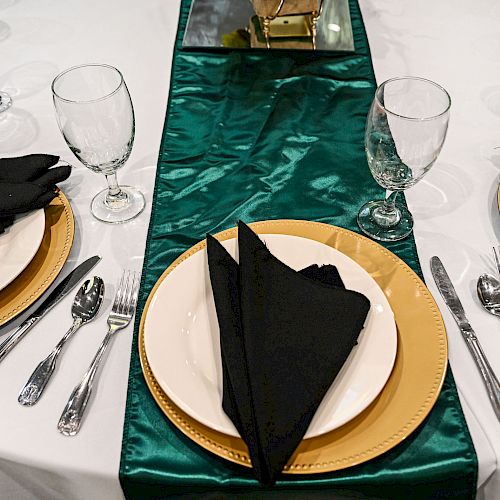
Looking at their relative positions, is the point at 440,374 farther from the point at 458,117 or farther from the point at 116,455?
the point at 458,117

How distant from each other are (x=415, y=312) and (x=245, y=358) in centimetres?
20

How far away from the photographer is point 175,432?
1.97ft

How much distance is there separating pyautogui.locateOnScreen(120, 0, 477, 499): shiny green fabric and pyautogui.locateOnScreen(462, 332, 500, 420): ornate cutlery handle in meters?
0.04

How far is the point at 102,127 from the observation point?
31.8 inches

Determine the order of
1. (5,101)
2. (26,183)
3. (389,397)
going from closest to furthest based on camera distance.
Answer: (389,397) < (26,183) < (5,101)

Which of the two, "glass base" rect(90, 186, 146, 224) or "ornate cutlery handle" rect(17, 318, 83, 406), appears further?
"glass base" rect(90, 186, 146, 224)

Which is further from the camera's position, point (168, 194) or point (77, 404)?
point (168, 194)

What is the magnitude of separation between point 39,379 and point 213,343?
19 centimetres

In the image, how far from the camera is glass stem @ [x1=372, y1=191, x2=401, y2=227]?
0.82 metres

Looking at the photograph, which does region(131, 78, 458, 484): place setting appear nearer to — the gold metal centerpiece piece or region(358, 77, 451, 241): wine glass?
region(358, 77, 451, 241): wine glass

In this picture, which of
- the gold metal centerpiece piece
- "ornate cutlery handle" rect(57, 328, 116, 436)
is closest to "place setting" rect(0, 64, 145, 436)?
"ornate cutlery handle" rect(57, 328, 116, 436)

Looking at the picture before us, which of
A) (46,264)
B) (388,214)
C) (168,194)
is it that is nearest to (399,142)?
(388,214)

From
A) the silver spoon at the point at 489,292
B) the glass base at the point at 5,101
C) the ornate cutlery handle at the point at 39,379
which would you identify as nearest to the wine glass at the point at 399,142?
the silver spoon at the point at 489,292

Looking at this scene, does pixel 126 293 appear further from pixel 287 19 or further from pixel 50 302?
pixel 287 19
